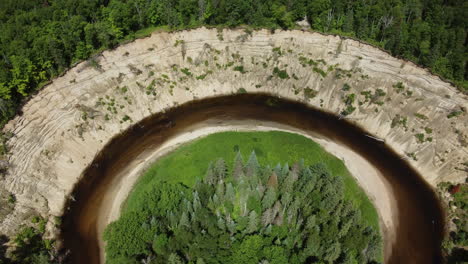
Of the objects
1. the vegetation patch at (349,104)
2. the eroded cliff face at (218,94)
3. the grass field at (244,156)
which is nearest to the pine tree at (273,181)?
the grass field at (244,156)

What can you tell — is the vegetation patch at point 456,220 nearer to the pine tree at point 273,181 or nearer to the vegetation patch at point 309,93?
the pine tree at point 273,181

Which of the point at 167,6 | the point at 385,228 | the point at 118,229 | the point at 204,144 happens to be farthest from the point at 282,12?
the point at 118,229

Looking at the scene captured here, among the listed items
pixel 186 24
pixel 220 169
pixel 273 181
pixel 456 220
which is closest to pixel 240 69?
pixel 186 24

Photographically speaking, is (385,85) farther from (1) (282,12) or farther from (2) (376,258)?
(2) (376,258)

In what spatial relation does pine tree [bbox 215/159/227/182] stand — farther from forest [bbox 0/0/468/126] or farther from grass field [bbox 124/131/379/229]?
forest [bbox 0/0/468/126]

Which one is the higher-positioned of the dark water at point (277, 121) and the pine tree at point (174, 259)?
the dark water at point (277, 121)

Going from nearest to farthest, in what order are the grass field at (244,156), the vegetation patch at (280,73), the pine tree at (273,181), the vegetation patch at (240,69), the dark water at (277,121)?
the pine tree at (273,181), the dark water at (277,121), the grass field at (244,156), the vegetation patch at (280,73), the vegetation patch at (240,69)

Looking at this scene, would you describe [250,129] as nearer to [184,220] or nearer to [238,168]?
[238,168]
